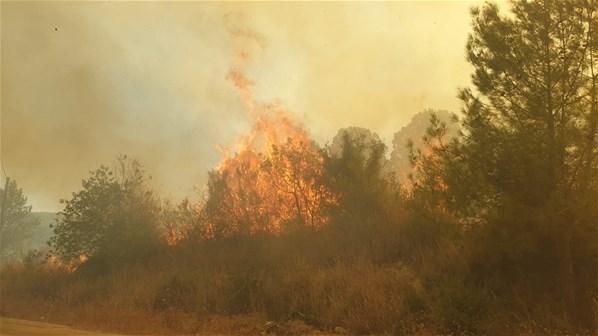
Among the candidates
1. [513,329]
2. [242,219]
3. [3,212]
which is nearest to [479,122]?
[513,329]

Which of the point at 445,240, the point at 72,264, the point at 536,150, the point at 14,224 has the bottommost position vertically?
the point at 445,240

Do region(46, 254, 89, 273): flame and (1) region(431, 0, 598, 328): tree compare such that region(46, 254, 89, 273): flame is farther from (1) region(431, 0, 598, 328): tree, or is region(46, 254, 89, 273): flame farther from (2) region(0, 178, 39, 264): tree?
(2) region(0, 178, 39, 264): tree

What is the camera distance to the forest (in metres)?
11.7

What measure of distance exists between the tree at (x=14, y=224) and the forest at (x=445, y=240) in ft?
164

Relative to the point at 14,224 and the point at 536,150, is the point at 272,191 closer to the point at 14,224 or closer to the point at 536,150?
the point at 536,150

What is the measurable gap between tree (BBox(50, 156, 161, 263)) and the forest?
2.73 m

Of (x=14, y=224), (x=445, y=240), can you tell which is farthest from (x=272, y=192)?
(x=14, y=224)

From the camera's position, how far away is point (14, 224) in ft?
229

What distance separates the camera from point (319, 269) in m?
17.7

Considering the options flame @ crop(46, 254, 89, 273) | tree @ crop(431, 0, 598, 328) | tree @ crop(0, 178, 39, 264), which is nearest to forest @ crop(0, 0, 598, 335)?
tree @ crop(431, 0, 598, 328)

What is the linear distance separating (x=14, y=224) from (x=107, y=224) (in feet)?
Result: 168

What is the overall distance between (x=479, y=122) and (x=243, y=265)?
497 inches

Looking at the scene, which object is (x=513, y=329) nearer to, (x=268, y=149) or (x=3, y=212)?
(x=268, y=149)

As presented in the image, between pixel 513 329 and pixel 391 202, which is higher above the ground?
pixel 391 202
